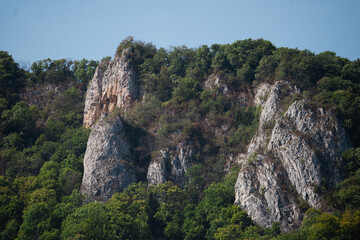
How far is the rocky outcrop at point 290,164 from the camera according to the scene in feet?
217

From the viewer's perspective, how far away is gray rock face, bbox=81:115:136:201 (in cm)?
7500

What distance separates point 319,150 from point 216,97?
79.7 feet

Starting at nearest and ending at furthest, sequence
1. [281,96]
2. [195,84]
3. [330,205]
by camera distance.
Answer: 1. [330,205]
2. [281,96]
3. [195,84]

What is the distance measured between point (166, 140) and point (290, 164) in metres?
20.8

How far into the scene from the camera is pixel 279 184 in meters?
68.0

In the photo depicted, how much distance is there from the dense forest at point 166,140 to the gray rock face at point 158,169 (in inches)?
57.1

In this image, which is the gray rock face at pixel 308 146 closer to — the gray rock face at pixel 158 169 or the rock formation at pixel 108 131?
the gray rock face at pixel 158 169

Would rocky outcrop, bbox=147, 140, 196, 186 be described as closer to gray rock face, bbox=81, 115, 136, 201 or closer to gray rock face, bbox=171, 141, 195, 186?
gray rock face, bbox=171, 141, 195, 186

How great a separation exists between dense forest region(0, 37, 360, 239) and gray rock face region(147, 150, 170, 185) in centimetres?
145

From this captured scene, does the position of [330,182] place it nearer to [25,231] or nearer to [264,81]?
[264,81]

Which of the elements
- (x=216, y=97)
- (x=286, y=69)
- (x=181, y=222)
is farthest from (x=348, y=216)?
(x=216, y=97)

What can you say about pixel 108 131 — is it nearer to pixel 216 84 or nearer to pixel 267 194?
pixel 216 84

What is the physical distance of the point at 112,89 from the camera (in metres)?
94.1

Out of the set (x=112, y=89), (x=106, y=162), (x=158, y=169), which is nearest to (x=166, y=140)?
(x=158, y=169)
